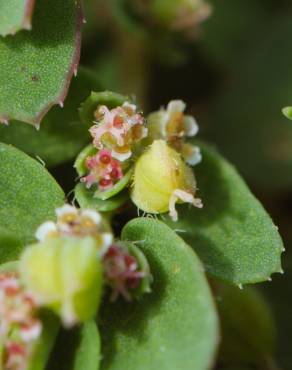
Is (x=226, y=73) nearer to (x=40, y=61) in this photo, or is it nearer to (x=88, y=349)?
(x=40, y=61)

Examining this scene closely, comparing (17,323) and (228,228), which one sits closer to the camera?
(17,323)

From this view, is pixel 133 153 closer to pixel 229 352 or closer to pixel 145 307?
pixel 145 307

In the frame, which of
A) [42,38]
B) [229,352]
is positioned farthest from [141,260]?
[229,352]

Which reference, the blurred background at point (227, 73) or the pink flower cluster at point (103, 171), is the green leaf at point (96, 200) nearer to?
the pink flower cluster at point (103, 171)

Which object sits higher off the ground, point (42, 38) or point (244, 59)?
point (42, 38)

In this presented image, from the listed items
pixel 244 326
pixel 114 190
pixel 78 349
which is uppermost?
pixel 114 190

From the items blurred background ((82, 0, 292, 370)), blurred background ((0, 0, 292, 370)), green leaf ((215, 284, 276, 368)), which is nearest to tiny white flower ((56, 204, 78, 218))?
green leaf ((215, 284, 276, 368))

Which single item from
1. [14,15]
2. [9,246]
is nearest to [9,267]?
[9,246]
